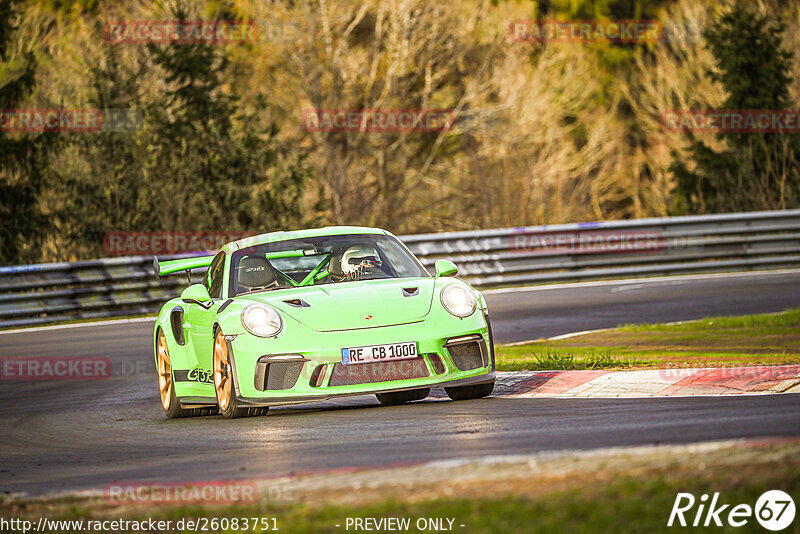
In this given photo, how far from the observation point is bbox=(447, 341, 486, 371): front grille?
30.3 ft

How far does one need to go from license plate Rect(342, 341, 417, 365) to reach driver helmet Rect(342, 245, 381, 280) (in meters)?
1.38

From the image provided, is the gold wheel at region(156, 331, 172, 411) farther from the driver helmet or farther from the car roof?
the driver helmet

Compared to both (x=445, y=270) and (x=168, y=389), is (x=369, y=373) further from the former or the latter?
(x=168, y=389)

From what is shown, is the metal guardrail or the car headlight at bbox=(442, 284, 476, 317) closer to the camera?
the car headlight at bbox=(442, 284, 476, 317)

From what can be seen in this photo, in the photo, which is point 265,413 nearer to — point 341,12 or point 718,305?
point 718,305

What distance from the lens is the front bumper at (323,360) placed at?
8.98 m

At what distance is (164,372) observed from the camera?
1094cm

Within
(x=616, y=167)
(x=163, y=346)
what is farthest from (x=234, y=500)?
(x=616, y=167)

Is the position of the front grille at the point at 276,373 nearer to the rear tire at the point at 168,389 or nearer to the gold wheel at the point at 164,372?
the rear tire at the point at 168,389

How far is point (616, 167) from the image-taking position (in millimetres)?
50188

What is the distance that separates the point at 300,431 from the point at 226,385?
1.23 m

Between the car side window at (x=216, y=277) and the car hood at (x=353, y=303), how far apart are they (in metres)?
0.67

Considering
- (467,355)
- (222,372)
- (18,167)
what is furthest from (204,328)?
(18,167)

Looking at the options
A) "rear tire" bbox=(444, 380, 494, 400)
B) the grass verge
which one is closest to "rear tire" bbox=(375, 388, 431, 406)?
"rear tire" bbox=(444, 380, 494, 400)
